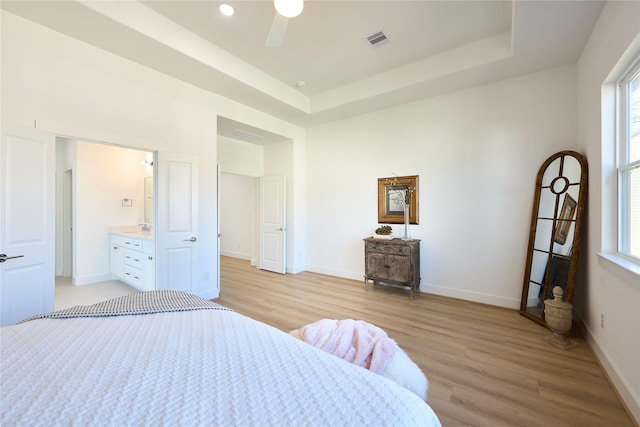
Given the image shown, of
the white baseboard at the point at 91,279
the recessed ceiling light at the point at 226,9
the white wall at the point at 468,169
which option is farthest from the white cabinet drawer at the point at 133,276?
the recessed ceiling light at the point at 226,9

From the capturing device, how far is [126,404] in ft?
2.48

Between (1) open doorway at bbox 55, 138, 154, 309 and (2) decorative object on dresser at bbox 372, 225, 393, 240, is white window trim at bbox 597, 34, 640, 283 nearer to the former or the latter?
(2) decorative object on dresser at bbox 372, 225, 393, 240

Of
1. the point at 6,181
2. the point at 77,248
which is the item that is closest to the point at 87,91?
the point at 6,181

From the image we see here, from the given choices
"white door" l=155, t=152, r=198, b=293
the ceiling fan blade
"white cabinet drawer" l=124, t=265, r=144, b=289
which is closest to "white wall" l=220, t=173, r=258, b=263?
"white cabinet drawer" l=124, t=265, r=144, b=289

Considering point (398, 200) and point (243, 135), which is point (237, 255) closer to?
point (243, 135)

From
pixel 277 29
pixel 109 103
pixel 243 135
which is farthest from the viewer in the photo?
pixel 243 135

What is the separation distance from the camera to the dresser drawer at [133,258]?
158 inches

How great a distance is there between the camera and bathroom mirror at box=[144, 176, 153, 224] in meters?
5.27

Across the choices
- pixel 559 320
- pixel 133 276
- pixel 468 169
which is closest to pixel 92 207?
pixel 133 276

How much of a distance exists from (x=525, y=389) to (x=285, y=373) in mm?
2009

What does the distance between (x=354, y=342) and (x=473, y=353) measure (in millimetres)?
1557

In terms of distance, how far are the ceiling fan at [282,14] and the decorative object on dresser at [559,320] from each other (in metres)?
3.41

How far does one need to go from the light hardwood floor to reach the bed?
1.23 meters

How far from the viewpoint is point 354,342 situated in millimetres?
1497
